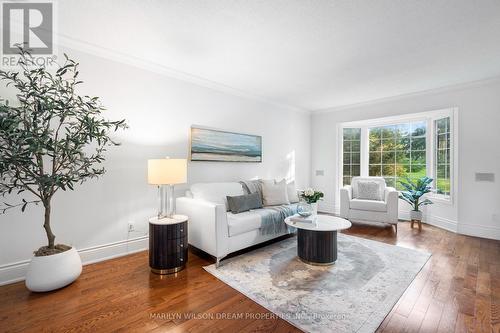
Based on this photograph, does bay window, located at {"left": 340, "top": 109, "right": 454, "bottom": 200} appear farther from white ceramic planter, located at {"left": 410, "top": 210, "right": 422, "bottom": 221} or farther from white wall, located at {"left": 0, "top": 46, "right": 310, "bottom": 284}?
white wall, located at {"left": 0, "top": 46, "right": 310, "bottom": 284}

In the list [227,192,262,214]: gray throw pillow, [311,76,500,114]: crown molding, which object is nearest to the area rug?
[227,192,262,214]: gray throw pillow

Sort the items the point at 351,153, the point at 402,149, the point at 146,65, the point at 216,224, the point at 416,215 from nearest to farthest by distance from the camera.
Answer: the point at 216,224 < the point at 146,65 < the point at 416,215 < the point at 402,149 < the point at 351,153

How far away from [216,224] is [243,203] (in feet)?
2.53

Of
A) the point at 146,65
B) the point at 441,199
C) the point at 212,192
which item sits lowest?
the point at 441,199

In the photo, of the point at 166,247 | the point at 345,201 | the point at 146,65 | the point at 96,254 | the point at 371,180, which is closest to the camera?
the point at 166,247

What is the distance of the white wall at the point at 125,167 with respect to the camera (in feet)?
7.72

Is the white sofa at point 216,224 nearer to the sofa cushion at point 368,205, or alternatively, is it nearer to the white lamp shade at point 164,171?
the white lamp shade at point 164,171

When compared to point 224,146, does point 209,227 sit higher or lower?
lower

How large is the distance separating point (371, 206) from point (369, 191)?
40cm

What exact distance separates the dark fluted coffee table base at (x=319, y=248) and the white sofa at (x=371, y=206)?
1.95 meters

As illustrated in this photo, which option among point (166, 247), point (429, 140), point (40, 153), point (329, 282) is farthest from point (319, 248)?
point (429, 140)

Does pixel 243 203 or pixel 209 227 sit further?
pixel 243 203

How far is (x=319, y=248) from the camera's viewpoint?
2.60 metres

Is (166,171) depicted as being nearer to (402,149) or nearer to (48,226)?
(48,226)
